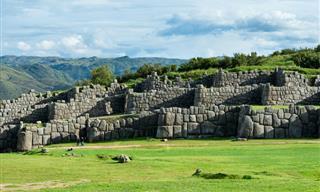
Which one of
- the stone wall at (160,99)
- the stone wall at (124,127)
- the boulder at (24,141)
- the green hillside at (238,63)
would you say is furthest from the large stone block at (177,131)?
the green hillside at (238,63)

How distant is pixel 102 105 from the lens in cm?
4156

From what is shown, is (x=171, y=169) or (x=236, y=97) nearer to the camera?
(x=171, y=169)

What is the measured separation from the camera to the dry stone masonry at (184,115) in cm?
3117

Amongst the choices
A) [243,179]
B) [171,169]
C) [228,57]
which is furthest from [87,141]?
[228,57]

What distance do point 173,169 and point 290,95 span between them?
64.4 ft

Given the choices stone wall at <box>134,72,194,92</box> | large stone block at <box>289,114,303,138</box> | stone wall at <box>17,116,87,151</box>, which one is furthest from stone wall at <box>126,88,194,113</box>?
large stone block at <box>289,114,303,138</box>

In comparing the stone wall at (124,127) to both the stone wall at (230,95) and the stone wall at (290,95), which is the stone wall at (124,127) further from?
the stone wall at (290,95)

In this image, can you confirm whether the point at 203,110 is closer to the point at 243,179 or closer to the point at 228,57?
the point at 243,179

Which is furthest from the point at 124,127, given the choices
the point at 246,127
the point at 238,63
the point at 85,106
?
the point at 238,63

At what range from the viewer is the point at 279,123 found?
3116 centimetres

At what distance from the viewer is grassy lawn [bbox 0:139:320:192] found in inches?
637

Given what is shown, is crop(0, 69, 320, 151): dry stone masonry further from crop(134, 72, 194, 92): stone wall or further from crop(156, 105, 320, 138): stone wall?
crop(134, 72, 194, 92): stone wall

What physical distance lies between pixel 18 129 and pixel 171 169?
15502 millimetres

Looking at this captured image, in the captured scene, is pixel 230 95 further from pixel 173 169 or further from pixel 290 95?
pixel 173 169
